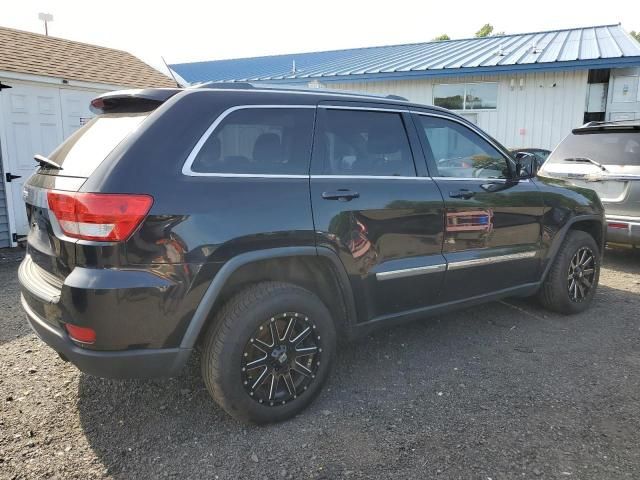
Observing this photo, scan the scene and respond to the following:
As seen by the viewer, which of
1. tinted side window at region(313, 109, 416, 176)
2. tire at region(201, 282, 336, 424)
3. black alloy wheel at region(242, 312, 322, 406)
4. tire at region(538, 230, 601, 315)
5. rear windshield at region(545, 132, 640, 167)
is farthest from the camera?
rear windshield at region(545, 132, 640, 167)

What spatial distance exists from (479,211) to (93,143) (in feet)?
8.60

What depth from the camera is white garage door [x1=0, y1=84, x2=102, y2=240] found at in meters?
7.55

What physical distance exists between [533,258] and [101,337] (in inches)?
134

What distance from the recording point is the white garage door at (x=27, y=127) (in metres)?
7.55

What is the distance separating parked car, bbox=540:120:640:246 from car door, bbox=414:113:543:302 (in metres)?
2.41

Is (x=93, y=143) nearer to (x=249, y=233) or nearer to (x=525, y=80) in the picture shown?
(x=249, y=233)

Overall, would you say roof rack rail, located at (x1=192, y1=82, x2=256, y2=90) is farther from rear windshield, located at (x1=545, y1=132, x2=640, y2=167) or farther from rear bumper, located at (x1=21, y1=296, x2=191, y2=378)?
rear windshield, located at (x1=545, y1=132, x2=640, y2=167)

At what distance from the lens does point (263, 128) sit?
9.84 feet

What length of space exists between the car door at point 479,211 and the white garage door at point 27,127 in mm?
6453

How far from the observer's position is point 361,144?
11.1ft

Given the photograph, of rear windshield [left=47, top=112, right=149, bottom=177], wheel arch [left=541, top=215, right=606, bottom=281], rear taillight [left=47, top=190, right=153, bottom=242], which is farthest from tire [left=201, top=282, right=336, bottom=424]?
wheel arch [left=541, top=215, right=606, bottom=281]

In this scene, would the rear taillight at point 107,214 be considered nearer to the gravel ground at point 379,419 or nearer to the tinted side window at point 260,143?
the tinted side window at point 260,143

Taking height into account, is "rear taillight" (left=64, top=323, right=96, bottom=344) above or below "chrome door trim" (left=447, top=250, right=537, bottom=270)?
below

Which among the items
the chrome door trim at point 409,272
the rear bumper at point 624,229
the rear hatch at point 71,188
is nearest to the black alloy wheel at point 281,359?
the chrome door trim at point 409,272
